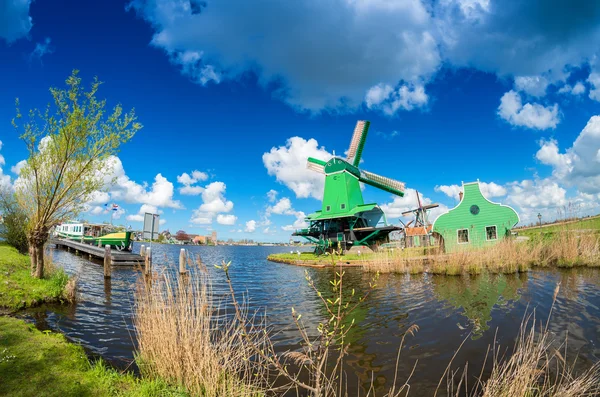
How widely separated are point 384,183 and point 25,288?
123ft

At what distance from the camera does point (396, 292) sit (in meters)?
12.1

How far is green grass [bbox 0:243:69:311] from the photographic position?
8.34m

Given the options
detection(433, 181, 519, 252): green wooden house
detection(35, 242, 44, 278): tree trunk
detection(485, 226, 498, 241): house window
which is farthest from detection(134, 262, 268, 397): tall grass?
detection(485, 226, 498, 241): house window

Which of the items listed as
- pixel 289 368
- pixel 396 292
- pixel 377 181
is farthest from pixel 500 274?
pixel 377 181

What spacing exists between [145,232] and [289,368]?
8889 mm

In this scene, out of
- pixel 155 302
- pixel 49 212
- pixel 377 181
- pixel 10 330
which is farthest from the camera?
pixel 377 181

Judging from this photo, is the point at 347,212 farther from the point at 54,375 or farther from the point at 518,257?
the point at 54,375

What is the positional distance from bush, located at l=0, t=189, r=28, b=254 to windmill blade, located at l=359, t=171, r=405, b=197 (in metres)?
34.0

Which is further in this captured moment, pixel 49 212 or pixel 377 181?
pixel 377 181

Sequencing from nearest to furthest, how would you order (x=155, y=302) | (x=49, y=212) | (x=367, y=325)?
(x=155, y=302) < (x=367, y=325) < (x=49, y=212)

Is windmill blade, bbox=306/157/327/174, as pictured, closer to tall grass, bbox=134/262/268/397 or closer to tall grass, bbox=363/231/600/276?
tall grass, bbox=363/231/600/276

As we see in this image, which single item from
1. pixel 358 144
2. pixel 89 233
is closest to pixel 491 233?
pixel 358 144

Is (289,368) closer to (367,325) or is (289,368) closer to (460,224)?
(367,325)

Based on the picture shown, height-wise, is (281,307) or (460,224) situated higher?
(460,224)
